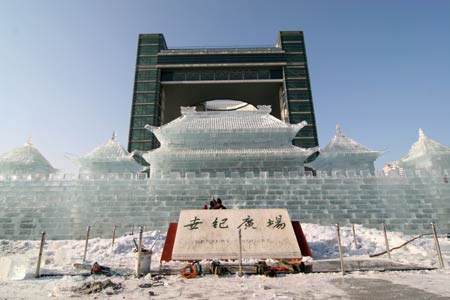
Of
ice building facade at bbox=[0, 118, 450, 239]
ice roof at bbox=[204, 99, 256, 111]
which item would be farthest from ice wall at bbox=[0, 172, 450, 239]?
ice roof at bbox=[204, 99, 256, 111]

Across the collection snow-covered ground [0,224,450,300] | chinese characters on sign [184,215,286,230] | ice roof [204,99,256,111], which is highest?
ice roof [204,99,256,111]

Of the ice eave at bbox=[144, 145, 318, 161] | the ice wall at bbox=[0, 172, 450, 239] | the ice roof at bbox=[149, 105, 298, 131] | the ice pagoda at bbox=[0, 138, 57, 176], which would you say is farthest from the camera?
the ice pagoda at bbox=[0, 138, 57, 176]

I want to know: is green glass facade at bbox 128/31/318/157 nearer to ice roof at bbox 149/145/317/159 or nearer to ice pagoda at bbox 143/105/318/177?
ice pagoda at bbox 143/105/318/177

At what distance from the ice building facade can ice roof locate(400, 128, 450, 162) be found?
8.38 meters

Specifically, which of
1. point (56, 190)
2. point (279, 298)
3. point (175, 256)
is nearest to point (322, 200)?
point (175, 256)

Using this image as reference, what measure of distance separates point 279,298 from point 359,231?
11117mm

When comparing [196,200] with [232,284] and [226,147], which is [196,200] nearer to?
[226,147]

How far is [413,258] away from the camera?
9898 mm

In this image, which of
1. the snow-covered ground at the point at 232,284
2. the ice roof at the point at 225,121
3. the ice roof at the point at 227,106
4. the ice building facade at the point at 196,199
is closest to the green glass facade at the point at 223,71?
the ice roof at the point at 227,106

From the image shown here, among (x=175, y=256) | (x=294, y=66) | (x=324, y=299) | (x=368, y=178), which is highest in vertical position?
(x=294, y=66)

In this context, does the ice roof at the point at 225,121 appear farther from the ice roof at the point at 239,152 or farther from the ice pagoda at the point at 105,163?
the ice pagoda at the point at 105,163

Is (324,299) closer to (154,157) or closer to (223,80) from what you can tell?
(154,157)

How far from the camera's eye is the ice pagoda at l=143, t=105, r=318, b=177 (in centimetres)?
A: 1953

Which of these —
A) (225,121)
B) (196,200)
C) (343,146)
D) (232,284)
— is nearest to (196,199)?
(196,200)
